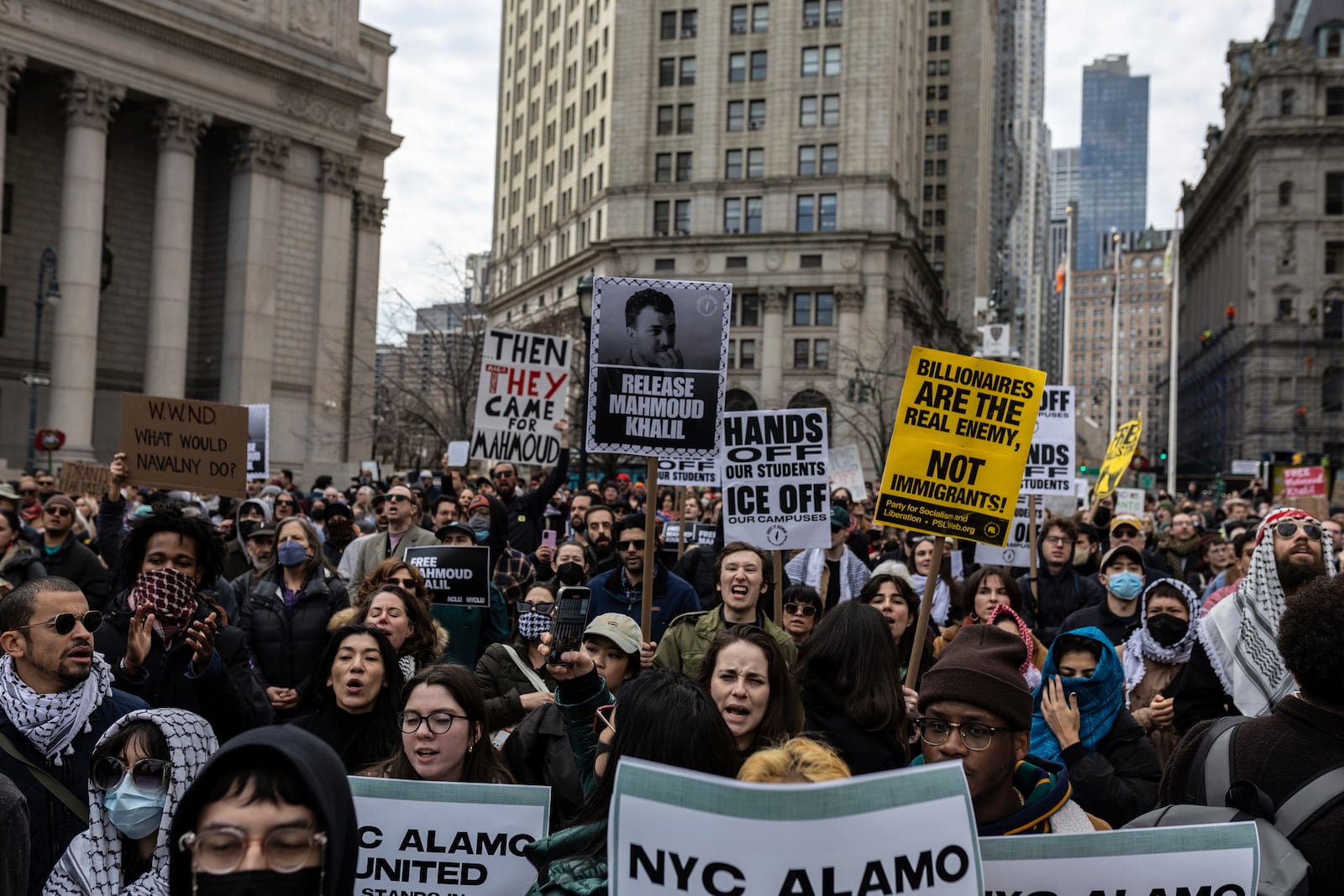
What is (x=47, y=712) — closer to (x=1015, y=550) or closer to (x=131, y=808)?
(x=131, y=808)

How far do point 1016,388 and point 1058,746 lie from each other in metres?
3.11

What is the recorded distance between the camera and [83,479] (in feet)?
56.6

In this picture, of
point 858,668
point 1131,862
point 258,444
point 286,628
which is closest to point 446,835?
point 858,668

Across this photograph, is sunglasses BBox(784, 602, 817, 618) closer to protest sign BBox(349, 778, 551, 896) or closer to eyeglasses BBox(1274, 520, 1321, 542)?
eyeglasses BBox(1274, 520, 1321, 542)

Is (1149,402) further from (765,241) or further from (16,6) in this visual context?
(16,6)

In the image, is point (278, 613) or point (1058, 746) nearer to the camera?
point (1058, 746)

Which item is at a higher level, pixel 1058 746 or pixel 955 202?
pixel 955 202

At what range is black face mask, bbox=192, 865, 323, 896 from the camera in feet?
8.43

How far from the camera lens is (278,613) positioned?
7.58 metres

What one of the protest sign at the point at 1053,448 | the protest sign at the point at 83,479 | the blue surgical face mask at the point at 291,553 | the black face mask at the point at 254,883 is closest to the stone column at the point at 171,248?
the protest sign at the point at 83,479

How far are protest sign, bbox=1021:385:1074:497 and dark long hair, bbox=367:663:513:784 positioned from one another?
28.3 ft

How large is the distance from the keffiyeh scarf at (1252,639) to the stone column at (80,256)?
117 ft

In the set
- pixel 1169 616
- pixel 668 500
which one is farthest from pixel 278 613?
pixel 668 500

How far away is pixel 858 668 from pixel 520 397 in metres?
7.29
